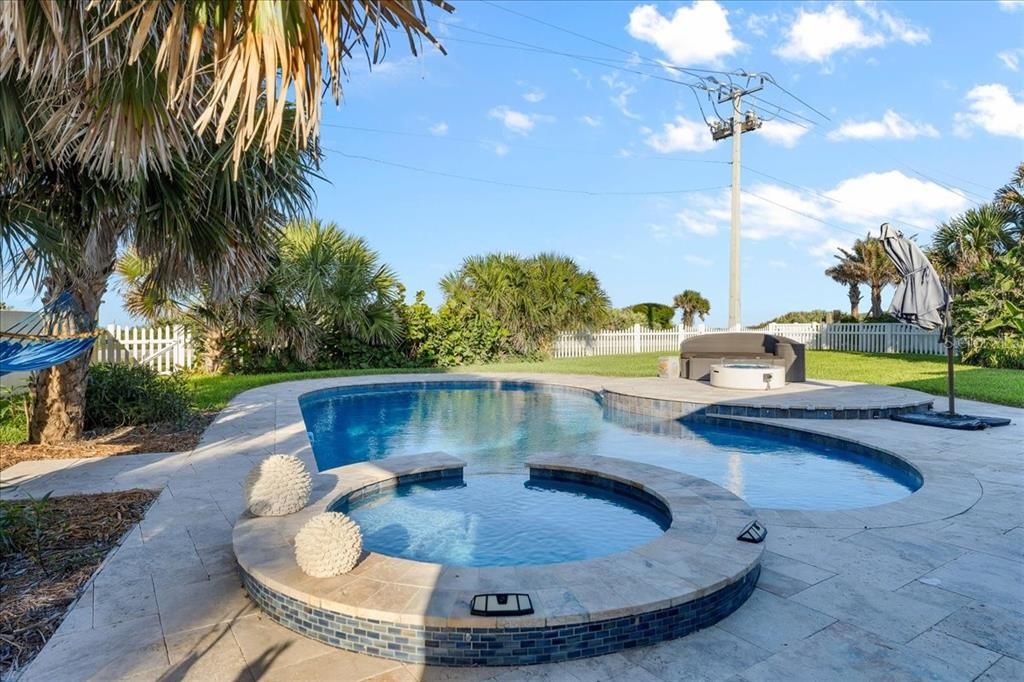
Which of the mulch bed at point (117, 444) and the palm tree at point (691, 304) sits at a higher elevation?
the palm tree at point (691, 304)

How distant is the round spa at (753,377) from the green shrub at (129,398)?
9.50 metres

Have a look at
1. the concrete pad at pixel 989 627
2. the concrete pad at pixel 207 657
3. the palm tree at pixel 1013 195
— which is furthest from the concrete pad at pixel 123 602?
the palm tree at pixel 1013 195

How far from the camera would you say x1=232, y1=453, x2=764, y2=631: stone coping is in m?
2.73

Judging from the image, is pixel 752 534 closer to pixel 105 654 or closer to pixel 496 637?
pixel 496 637

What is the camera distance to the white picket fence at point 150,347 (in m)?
13.8

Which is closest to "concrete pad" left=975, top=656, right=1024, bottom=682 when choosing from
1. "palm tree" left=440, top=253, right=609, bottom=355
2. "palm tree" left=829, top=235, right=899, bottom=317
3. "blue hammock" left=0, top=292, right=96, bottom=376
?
"blue hammock" left=0, top=292, right=96, bottom=376

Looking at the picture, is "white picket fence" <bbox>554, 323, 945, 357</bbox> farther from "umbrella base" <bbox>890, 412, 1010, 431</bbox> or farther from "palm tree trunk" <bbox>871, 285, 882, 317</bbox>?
"umbrella base" <bbox>890, 412, 1010, 431</bbox>

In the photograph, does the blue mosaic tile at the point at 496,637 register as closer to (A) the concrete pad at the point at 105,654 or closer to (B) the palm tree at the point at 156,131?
(A) the concrete pad at the point at 105,654

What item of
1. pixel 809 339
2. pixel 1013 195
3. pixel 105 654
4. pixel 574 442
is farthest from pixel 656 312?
pixel 105 654

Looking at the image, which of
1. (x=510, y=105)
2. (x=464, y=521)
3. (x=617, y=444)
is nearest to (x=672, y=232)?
(x=510, y=105)

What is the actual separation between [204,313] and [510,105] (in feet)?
36.7

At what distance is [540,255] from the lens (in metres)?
20.0

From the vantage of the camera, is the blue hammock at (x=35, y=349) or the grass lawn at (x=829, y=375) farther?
the grass lawn at (x=829, y=375)

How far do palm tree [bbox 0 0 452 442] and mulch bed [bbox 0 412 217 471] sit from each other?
28cm
